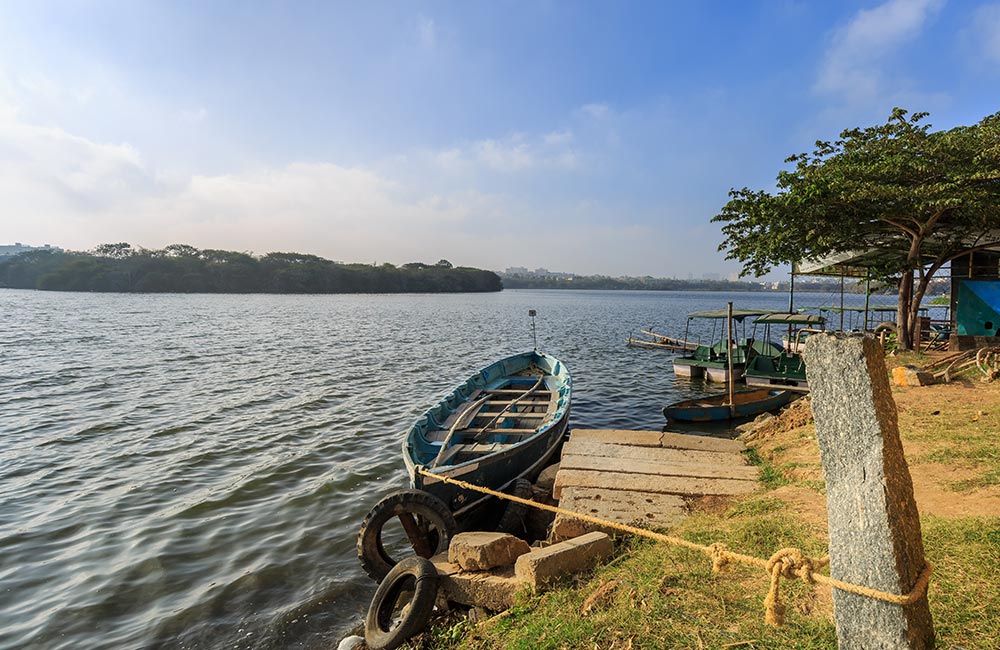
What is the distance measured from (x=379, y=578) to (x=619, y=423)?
11.0 metres

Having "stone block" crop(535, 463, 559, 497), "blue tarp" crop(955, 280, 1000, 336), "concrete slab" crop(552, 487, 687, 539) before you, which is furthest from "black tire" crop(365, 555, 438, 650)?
"blue tarp" crop(955, 280, 1000, 336)

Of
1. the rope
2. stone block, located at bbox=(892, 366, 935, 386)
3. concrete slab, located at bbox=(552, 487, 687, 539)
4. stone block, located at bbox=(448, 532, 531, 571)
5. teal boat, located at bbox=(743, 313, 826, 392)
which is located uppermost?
the rope

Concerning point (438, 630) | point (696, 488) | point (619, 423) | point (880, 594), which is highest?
point (880, 594)

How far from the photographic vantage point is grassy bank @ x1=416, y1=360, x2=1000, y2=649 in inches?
138

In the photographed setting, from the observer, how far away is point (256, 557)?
786 centimetres

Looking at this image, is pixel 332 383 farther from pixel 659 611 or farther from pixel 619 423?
pixel 659 611

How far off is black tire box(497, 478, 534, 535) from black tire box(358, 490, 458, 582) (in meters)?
1.63

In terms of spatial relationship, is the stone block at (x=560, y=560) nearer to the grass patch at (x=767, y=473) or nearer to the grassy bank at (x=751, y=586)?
the grassy bank at (x=751, y=586)


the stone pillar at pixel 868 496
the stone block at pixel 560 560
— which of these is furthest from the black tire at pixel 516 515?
the stone pillar at pixel 868 496

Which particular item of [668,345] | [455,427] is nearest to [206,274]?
[668,345]

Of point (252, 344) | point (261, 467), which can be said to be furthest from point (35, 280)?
point (261, 467)

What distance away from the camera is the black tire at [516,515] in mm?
8336

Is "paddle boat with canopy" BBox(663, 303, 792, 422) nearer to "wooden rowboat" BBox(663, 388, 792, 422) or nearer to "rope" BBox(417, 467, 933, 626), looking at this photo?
"wooden rowboat" BBox(663, 388, 792, 422)

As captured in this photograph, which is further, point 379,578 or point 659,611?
point 379,578
